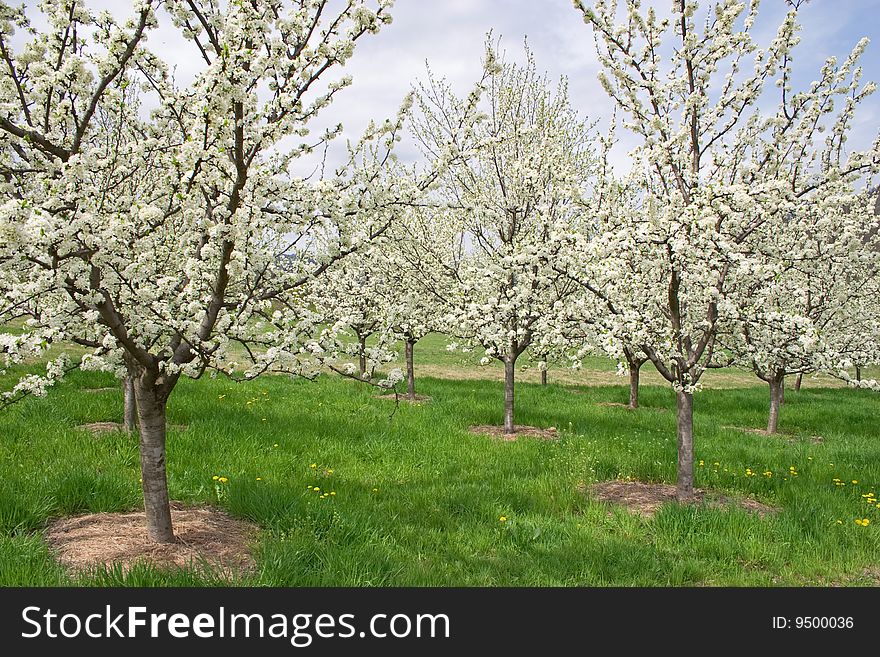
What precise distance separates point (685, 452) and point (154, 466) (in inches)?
248

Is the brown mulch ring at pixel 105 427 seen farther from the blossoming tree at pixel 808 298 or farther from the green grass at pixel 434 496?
the blossoming tree at pixel 808 298

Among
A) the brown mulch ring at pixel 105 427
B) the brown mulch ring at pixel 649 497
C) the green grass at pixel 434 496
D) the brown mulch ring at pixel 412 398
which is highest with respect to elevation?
the brown mulch ring at pixel 105 427

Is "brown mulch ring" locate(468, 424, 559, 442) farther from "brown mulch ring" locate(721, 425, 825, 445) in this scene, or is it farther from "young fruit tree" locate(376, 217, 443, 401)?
"brown mulch ring" locate(721, 425, 825, 445)

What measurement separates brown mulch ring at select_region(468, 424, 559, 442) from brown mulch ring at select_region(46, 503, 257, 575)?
228 inches

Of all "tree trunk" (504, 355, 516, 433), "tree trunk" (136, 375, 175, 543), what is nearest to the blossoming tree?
"tree trunk" (504, 355, 516, 433)

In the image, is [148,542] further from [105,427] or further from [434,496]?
[105,427]

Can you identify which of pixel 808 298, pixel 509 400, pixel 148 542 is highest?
pixel 808 298

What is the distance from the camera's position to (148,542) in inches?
192

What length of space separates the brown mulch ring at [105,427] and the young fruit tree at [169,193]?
13.9ft

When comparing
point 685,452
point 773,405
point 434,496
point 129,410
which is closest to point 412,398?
point 129,410

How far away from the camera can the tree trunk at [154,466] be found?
4824 mm

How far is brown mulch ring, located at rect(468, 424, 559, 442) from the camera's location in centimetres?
1059

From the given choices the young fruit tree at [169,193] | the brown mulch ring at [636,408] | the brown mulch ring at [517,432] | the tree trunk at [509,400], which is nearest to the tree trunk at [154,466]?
the young fruit tree at [169,193]
